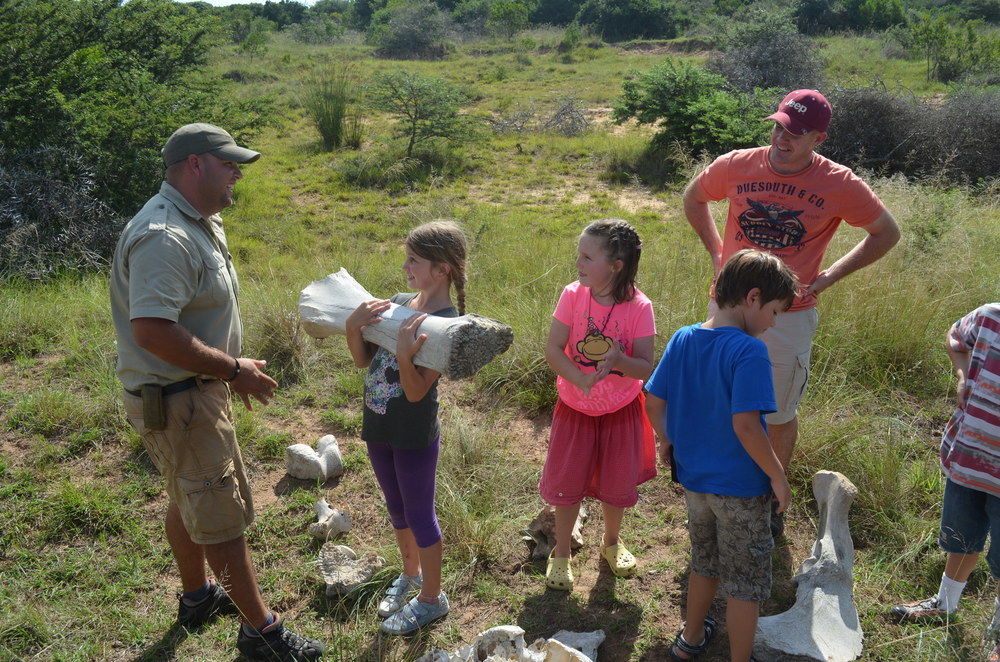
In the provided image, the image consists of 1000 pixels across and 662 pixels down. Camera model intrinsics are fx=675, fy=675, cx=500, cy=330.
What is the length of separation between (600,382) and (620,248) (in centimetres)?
55

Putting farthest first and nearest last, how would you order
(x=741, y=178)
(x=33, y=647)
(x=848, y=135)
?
(x=848, y=135)
(x=741, y=178)
(x=33, y=647)

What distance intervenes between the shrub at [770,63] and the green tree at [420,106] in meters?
6.27

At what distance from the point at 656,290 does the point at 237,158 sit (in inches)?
139

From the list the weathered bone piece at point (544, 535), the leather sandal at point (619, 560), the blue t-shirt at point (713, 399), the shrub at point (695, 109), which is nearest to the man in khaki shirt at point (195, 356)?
the weathered bone piece at point (544, 535)

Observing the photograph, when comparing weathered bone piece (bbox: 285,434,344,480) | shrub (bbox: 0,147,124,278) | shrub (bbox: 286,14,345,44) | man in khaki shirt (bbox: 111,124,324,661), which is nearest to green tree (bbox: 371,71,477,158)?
shrub (bbox: 0,147,124,278)

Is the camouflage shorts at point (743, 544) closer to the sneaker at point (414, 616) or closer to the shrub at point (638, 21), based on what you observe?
the sneaker at point (414, 616)

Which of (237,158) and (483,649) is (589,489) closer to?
(483,649)

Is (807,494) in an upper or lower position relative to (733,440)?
lower

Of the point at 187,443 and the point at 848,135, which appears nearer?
the point at 187,443

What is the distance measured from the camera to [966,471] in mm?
2541

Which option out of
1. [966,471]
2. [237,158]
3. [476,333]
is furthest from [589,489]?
[237,158]

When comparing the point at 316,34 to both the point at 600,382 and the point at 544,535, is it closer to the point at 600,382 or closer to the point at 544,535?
the point at 544,535

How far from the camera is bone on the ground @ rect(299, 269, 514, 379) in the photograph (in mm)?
2303

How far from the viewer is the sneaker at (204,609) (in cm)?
288
